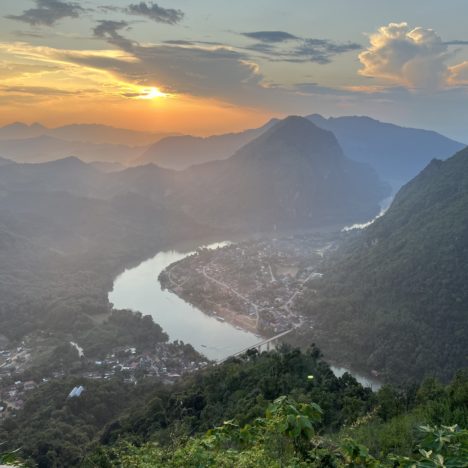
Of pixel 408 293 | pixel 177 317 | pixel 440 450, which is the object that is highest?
pixel 440 450

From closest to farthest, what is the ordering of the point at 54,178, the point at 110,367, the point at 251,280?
the point at 110,367, the point at 251,280, the point at 54,178

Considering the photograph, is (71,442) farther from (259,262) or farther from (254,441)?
(259,262)

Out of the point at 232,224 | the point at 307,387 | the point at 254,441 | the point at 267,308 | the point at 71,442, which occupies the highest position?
the point at 254,441

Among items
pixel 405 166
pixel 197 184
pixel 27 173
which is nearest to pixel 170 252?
pixel 197 184

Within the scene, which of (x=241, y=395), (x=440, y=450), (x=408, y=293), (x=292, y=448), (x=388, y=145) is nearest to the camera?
(x=440, y=450)

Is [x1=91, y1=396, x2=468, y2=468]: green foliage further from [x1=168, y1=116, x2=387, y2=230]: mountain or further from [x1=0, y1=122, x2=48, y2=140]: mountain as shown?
[x1=0, y1=122, x2=48, y2=140]: mountain

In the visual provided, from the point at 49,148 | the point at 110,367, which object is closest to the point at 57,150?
the point at 49,148

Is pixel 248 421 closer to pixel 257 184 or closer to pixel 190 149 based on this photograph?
pixel 257 184
